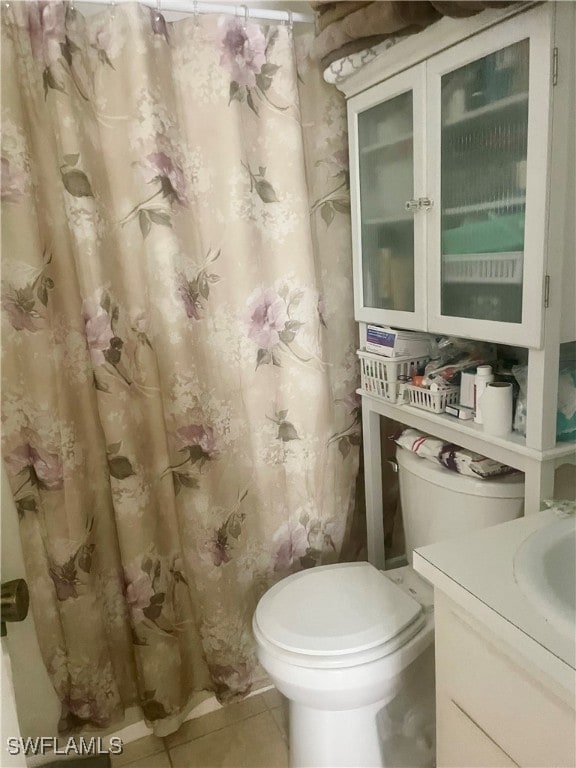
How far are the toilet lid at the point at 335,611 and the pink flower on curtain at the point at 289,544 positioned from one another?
191mm

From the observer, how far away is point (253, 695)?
1816 millimetres

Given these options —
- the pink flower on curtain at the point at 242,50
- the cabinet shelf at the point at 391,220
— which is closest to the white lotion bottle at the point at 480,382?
the cabinet shelf at the point at 391,220

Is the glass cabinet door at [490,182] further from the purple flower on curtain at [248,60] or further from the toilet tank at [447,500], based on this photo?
the purple flower on curtain at [248,60]

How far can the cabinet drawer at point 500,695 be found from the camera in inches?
30.6

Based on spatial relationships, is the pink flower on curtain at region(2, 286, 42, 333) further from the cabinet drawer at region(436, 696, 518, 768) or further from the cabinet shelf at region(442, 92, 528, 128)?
the cabinet drawer at region(436, 696, 518, 768)

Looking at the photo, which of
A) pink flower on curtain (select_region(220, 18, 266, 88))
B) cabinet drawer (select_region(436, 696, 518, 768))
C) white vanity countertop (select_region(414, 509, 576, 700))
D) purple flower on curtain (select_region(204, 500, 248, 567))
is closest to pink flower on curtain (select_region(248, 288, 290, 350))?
purple flower on curtain (select_region(204, 500, 248, 567))

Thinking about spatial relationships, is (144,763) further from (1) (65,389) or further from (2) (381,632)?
(1) (65,389)

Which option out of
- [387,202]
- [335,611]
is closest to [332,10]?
[387,202]

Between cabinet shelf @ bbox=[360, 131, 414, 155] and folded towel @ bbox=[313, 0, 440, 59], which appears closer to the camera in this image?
folded towel @ bbox=[313, 0, 440, 59]

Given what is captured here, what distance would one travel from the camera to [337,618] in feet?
4.44

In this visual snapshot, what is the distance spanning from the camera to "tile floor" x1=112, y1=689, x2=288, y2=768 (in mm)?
1603

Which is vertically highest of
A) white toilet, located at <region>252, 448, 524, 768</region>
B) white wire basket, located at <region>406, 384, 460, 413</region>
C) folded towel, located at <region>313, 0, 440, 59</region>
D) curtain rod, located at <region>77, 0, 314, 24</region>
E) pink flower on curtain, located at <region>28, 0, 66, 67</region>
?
curtain rod, located at <region>77, 0, 314, 24</region>

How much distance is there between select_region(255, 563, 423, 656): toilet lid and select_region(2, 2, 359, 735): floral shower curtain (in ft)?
0.85

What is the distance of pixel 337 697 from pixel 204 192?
125 cm
